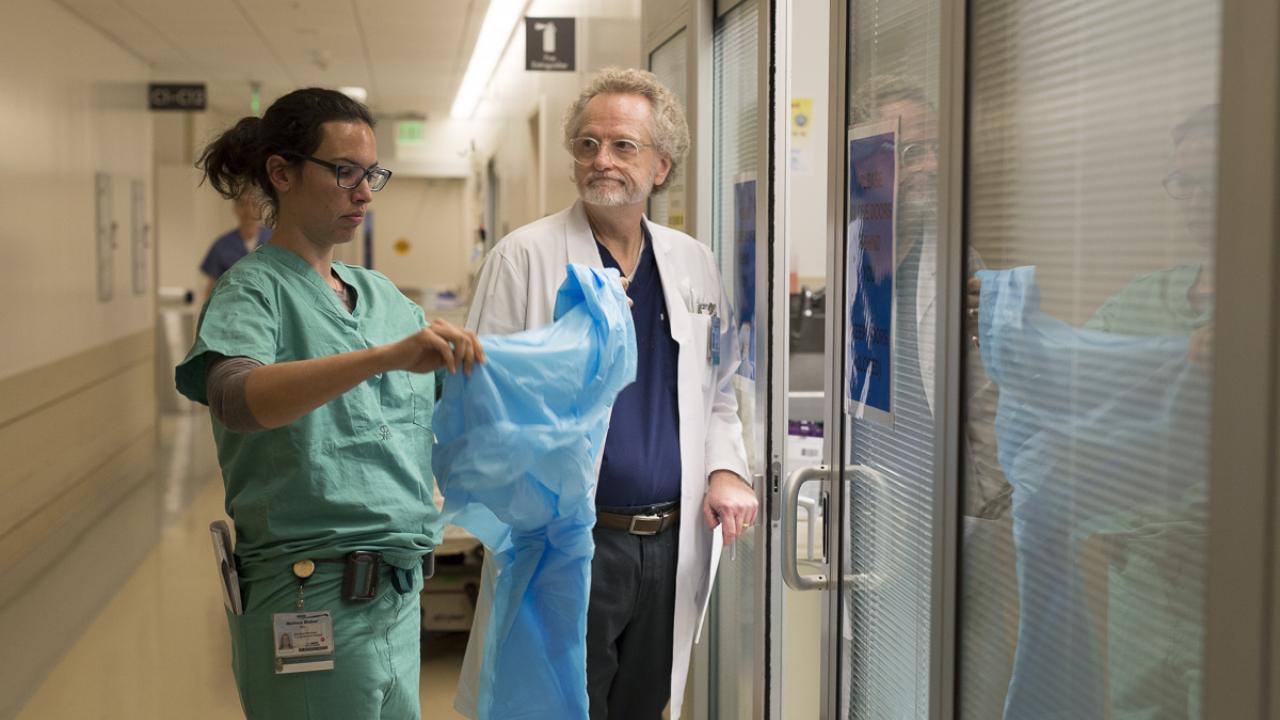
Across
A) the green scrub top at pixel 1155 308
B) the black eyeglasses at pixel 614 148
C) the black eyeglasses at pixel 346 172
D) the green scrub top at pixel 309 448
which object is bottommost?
the green scrub top at pixel 309 448

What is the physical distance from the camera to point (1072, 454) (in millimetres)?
1419

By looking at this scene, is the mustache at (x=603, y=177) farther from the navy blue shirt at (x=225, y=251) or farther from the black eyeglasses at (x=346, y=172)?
the navy blue shirt at (x=225, y=251)

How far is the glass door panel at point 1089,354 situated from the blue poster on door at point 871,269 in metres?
0.37

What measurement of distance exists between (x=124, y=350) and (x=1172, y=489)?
31.1ft

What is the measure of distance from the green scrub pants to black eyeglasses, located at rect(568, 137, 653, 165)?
988 mm

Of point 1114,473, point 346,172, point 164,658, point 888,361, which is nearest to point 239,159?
point 346,172

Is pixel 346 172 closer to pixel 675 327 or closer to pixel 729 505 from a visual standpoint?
pixel 675 327

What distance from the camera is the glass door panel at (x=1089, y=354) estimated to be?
47.2 inches

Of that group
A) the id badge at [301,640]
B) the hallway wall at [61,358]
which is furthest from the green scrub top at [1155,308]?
the hallway wall at [61,358]

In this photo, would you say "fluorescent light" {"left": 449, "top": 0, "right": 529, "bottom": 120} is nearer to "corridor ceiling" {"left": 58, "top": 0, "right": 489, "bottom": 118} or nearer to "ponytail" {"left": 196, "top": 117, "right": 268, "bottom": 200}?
"corridor ceiling" {"left": 58, "top": 0, "right": 489, "bottom": 118}

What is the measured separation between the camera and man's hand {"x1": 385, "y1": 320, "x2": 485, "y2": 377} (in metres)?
1.77

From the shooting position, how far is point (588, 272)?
2293 mm

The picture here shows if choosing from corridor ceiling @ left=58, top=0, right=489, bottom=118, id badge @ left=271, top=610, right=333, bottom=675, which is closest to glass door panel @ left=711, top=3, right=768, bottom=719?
id badge @ left=271, top=610, right=333, bottom=675

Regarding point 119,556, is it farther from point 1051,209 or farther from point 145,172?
point 1051,209
